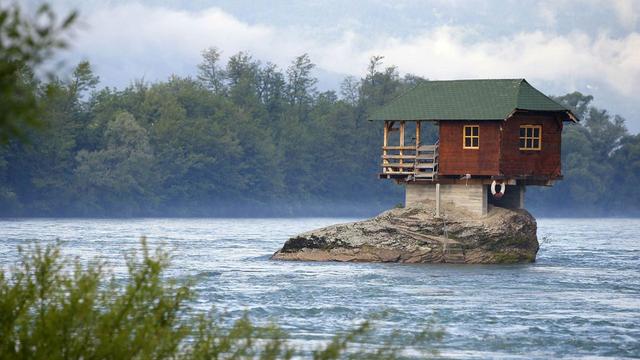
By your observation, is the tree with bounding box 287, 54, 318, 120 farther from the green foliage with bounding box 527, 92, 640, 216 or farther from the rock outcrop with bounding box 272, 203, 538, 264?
the rock outcrop with bounding box 272, 203, 538, 264

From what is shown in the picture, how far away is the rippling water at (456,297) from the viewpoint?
23.0 meters

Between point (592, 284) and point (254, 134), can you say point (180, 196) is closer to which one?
point (254, 134)

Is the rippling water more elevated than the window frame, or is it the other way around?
the window frame


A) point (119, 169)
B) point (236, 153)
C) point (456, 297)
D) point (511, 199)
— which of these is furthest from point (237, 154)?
point (456, 297)

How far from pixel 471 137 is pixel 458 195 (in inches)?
78.3

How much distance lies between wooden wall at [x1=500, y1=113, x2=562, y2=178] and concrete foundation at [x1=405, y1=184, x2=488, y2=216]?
1.09 m

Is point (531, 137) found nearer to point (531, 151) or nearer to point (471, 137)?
point (531, 151)

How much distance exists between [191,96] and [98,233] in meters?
54.8

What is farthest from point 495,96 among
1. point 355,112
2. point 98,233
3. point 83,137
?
point 355,112

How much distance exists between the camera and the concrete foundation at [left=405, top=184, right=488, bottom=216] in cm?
4062

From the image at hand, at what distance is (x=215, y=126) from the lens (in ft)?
380

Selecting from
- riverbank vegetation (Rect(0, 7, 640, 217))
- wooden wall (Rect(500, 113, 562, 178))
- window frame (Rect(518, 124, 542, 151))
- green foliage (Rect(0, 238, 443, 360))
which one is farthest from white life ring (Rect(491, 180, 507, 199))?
riverbank vegetation (Rect(0, 7, 640, 217))

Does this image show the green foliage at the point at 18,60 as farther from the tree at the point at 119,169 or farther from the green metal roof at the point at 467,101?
the tree at the point at 119,169

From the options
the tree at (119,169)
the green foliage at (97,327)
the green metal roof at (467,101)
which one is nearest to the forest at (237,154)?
the tree at (119,169)
